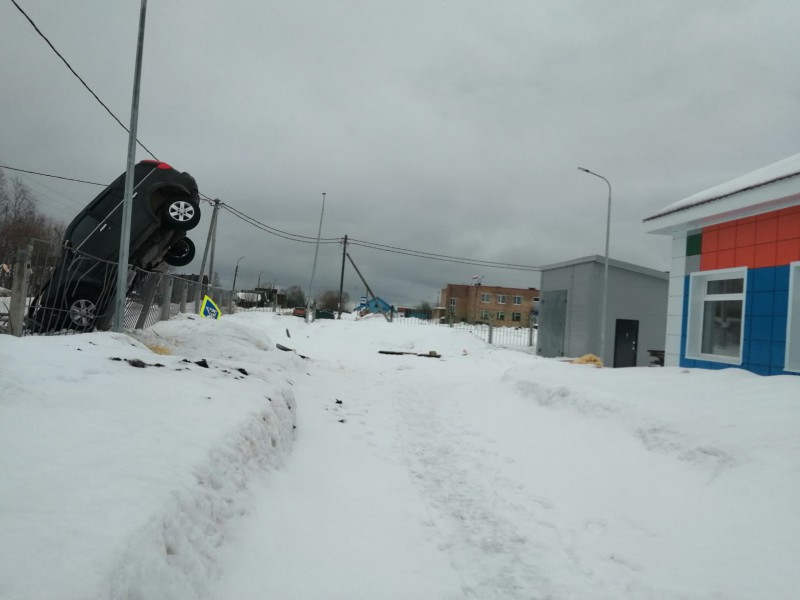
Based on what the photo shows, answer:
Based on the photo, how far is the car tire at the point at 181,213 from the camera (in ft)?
30.0

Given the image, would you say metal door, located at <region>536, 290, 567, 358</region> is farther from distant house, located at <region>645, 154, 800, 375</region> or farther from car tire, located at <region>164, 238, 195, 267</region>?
car tire, located at <region>164, 238, 195, 267</region>

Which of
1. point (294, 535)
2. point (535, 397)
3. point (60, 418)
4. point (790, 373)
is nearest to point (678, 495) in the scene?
point (294, 535)

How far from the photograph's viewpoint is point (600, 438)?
5777 mm

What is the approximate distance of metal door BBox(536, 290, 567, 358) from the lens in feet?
73.8

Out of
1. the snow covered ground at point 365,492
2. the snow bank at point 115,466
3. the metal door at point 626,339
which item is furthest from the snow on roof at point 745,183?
the metal door at point 626,339

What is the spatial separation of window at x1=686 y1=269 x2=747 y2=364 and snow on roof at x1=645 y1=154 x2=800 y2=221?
1.39m

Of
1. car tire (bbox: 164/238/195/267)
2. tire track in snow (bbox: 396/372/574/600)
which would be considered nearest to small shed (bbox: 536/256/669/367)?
tire track in snow (bbox: 396/372/574/600)

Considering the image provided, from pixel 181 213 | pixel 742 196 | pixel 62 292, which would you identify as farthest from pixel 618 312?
pixel 62 292

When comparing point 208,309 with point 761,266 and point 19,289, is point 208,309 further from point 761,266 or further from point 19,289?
point 761,266

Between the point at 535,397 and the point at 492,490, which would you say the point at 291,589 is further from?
the point at 535,397

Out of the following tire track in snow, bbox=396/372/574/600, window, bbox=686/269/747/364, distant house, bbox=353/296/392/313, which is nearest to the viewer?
tire track in snow, bbox=396/372/574/600

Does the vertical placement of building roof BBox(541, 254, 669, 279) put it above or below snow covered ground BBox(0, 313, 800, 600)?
above

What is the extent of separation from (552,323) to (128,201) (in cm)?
1990

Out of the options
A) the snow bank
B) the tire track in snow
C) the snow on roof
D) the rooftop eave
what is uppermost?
the snow on roof
